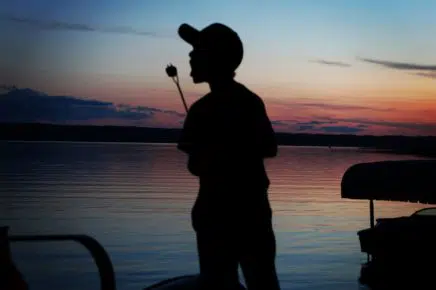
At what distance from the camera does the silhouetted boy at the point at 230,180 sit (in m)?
3.63

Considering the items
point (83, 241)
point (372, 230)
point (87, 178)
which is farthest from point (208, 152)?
point (87, 178)

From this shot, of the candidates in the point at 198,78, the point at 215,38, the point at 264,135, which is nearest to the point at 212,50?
the point at 215,38

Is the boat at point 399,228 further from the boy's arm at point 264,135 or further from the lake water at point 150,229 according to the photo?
the boy's arm at point 264,135

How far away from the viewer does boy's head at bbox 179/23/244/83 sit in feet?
12.4

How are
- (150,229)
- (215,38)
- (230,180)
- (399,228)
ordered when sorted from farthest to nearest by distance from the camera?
1. (150,229)
2. (399,228)
3. (215,38)
4. (230,180)

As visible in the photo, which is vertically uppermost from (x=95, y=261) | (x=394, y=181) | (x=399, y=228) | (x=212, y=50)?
(x=212, y=50)

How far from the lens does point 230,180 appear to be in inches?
143

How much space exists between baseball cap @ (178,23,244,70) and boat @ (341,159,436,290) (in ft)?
24.4

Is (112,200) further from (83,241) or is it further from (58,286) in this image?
(83,241)

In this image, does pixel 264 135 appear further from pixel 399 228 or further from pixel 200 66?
pixel 399 228

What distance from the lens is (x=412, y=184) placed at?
39.7ft

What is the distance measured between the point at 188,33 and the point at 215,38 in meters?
0.15

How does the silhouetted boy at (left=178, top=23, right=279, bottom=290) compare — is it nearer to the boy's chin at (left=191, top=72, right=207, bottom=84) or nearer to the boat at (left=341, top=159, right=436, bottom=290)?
the boy's chin at (left=191, top=72, right=207, bottom=84)

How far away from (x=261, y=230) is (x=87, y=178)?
Answer: 51.8 m
